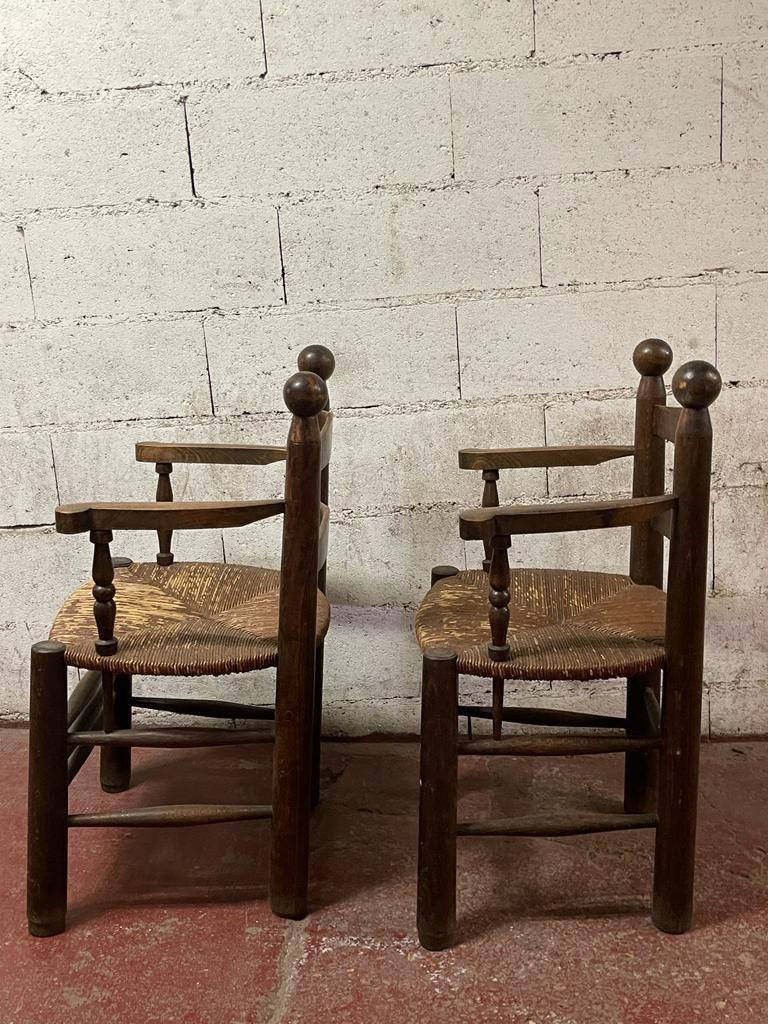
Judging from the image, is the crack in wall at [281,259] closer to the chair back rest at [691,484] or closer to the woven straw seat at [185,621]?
the woven straw seat at [185,621]

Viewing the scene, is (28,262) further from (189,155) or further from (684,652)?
(684,652)

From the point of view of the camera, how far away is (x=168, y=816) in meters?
1.85

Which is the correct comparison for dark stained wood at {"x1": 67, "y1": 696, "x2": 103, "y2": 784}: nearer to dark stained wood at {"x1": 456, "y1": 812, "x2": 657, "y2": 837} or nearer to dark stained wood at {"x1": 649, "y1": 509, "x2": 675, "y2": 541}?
dark stained wood at {"x1": 456, "y1": 812, "x2": 657, "y2": 837}

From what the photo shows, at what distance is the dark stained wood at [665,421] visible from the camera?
198 cm

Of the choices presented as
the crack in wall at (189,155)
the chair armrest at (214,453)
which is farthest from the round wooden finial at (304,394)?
the crack in wall at (189,155)

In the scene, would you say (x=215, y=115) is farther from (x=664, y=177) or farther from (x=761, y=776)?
(x=761, y=776)

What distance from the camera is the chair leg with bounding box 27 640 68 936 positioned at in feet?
5.92

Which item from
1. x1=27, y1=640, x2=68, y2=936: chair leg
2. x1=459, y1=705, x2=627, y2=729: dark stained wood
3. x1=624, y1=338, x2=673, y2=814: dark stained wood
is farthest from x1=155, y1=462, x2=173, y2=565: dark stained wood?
x1=624, y1=338, x2=673, y2=814: dark stained wood

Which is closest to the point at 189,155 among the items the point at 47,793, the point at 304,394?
the point at 304,394

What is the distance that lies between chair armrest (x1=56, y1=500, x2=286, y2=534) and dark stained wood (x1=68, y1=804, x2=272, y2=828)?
1.78 feet

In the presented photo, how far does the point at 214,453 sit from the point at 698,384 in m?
1.11

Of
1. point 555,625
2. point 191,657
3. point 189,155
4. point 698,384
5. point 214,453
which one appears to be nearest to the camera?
point 698,384

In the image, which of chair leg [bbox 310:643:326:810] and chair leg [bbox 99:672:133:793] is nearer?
chair leg [bbox 310:643:326:810]

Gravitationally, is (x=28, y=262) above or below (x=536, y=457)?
above
